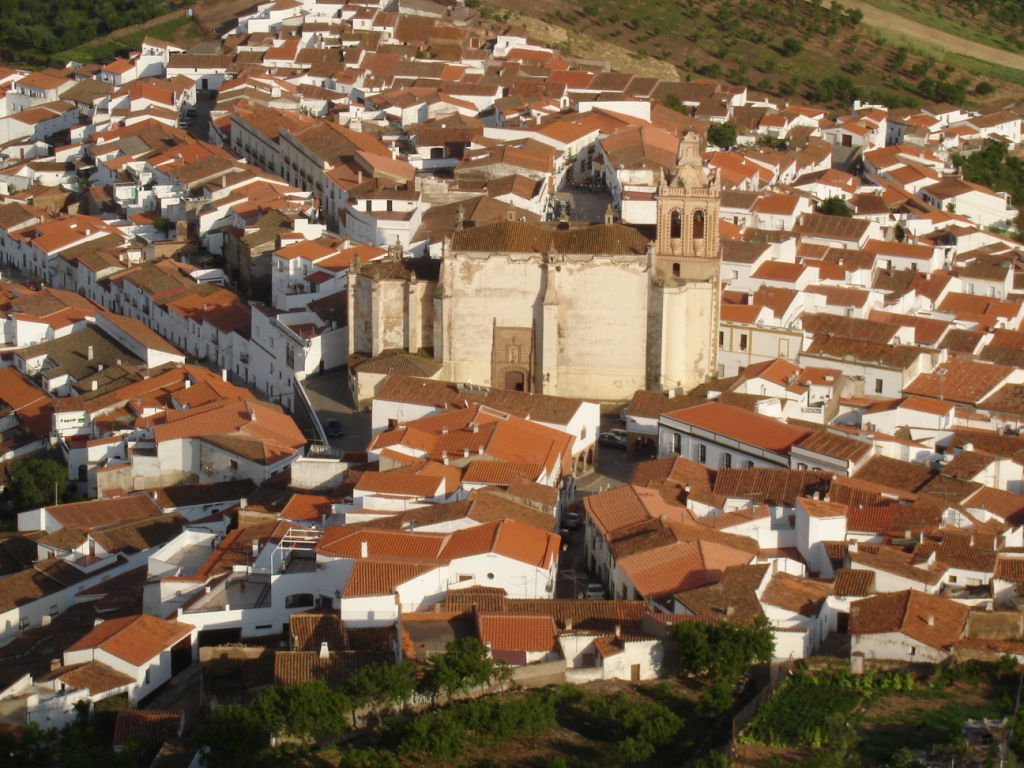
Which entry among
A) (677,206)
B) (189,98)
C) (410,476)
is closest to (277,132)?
(189,98)

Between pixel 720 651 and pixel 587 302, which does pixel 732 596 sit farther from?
pixel 587 302

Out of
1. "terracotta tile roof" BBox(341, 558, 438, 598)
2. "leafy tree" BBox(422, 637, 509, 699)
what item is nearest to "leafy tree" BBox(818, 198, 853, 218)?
"terracotta tile roof" BBox(341, 558, 438, 598)

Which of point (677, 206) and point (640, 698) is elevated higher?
point (677, 206)

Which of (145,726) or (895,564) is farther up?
(895,564)

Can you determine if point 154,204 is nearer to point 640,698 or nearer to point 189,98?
point 189,98

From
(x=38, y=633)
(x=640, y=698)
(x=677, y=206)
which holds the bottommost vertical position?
(x=38, y=633)

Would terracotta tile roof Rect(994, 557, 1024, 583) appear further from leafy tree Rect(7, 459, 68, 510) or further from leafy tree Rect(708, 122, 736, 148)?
leafy tree Rect(708, 122, 736, 148)

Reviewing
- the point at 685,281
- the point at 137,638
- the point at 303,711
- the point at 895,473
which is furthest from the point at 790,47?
the point at 303,711
